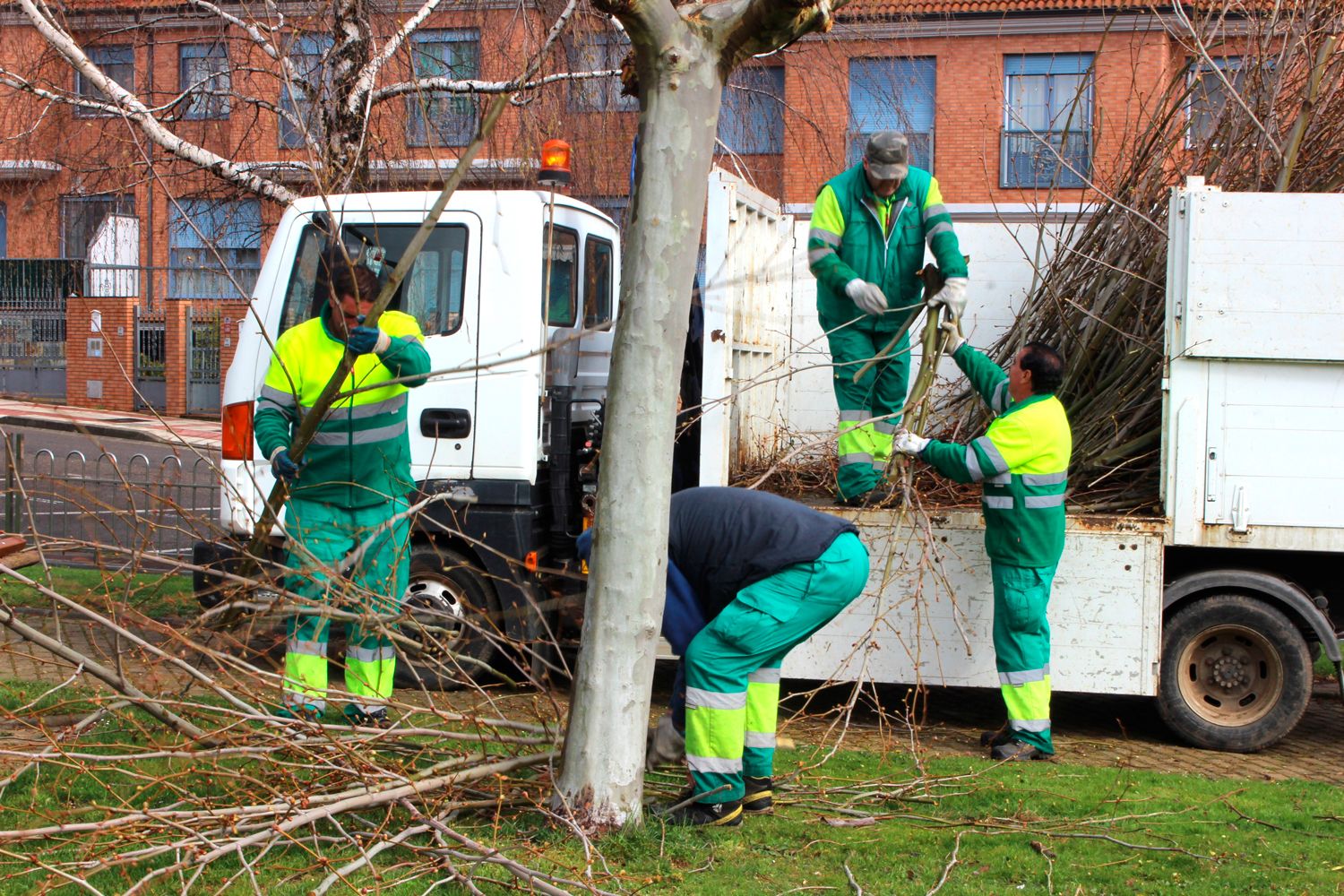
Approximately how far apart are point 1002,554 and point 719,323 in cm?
167

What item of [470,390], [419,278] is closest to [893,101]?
[419,278]

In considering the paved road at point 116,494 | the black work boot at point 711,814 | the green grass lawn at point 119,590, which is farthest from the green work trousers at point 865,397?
the green grass lawn at point 119,590

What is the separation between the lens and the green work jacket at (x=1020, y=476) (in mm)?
5461

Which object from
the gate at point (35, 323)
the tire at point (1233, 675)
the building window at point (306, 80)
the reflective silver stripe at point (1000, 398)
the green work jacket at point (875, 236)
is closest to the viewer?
the tire at point (1233, 675)

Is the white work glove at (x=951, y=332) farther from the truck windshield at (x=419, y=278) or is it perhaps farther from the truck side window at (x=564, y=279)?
the truck windshield at (x=419, y=278)

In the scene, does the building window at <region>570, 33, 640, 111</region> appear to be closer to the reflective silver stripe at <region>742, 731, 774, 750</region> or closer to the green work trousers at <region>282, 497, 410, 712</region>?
the green work trousers at <region>282, 497, 410, 712</region>

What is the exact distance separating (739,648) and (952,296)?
2289mm

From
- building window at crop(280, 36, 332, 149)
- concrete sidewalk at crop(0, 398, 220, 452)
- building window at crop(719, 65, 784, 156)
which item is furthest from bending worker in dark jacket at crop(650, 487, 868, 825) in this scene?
concrete sidewalk at crop(0, 398, 220, 452)

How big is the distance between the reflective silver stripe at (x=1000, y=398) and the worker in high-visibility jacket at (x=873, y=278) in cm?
43

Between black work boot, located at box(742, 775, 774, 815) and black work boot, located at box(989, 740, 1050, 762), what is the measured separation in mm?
1418

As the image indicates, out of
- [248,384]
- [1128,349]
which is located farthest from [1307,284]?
[248,384]

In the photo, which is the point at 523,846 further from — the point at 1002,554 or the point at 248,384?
the point at 248,384

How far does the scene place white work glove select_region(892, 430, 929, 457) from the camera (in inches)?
215

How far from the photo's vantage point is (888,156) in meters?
5.82
